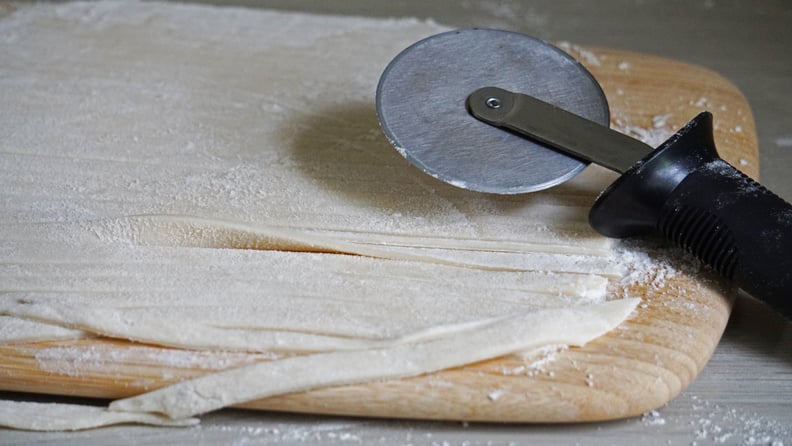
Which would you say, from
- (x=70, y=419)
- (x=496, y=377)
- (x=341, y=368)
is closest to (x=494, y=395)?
(x=496, y=377)

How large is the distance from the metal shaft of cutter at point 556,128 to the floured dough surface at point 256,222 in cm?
13

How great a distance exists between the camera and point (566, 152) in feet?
4.08

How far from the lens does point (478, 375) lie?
1093 millimetres

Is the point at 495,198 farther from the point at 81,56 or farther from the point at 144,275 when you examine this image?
the point at 81,56

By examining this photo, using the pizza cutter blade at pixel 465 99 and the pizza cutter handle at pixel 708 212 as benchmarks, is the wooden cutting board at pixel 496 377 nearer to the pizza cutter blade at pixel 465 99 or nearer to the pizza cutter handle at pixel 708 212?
the pizza cutter handle at pixel 708 212

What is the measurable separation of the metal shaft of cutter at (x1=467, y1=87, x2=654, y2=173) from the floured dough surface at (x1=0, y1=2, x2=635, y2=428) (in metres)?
0.13

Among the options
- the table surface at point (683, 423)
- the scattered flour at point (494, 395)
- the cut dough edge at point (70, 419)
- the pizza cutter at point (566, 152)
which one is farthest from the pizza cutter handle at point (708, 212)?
the cut dough edge at point (70, 419)

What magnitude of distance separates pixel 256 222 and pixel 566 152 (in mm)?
483

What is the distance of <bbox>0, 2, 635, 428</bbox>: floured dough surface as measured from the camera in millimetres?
1112

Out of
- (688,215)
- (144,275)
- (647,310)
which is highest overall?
(688,215)

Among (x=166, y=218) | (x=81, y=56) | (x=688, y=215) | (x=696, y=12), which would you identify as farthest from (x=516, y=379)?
(x=696, y=12)

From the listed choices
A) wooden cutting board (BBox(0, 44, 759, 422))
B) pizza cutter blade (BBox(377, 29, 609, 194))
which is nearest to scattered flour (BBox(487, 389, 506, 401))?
wooden cutting board (BBox(0, 44, 759, 422))

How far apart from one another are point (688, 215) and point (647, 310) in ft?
0.48

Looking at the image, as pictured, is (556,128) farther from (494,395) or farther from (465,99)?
(494,395)
